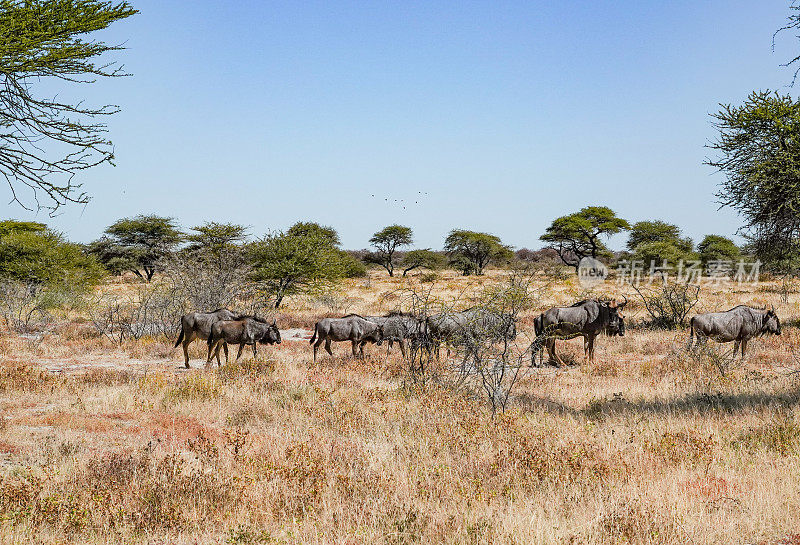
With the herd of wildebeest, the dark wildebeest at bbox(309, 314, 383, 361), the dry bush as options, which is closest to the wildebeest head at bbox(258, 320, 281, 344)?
the herd of wildebeest

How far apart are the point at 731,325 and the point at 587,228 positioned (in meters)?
41.9

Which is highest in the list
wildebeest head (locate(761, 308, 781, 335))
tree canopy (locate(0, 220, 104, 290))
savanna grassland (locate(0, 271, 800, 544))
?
tree canopy (locate(0, 220, 104, 290))

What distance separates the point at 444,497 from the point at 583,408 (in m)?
5.04

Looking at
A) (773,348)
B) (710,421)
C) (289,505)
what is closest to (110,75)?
(289,505)

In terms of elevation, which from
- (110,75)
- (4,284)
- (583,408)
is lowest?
(583,408)

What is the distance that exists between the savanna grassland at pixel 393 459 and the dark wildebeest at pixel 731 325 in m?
3.32

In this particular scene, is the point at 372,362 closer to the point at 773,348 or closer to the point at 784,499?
the point at 784,499

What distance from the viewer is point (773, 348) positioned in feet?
50.3

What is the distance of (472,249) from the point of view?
2805 inches

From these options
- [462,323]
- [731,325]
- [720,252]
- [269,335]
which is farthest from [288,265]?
[720,252]

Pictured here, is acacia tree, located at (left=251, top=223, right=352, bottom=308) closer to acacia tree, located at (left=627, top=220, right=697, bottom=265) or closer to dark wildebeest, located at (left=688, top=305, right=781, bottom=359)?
dark wildebeest, located at (left=688, top=305, right=781, bottom=359)

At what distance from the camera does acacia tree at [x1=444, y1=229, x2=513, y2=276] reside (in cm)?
6919

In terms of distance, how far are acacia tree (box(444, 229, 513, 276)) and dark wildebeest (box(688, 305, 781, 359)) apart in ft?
172

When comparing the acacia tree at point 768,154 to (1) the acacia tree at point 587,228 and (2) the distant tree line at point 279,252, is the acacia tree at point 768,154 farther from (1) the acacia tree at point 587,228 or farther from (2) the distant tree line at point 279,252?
(1) the acacia tree at point 587,228
